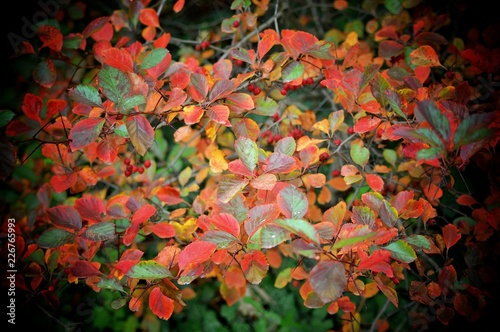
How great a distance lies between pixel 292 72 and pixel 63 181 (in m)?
0.78

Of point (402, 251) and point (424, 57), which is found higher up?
point (424, 57)

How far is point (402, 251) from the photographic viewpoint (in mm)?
750

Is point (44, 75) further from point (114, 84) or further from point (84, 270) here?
point (84, 270)

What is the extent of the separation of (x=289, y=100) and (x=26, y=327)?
1.61m

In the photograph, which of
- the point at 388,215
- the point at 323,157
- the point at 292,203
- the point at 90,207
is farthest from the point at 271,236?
the point at 90,207

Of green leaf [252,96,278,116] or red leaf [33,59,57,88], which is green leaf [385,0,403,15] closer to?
green leaf [252,96,278,116]

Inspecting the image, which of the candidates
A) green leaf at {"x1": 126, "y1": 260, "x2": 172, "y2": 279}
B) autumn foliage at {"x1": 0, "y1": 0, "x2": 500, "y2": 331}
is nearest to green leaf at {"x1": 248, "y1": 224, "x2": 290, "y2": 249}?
autumn foliage at {"x1": 0, "y1": 0, "x2": 500, "y2": 331}

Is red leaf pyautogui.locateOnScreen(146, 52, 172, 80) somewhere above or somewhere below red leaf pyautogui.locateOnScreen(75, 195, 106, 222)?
above

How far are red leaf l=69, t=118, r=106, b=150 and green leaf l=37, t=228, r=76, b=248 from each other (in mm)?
261

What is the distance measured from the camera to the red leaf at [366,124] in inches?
37.2

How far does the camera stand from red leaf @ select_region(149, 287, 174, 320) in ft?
2.68

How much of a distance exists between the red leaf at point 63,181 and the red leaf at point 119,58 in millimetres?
406

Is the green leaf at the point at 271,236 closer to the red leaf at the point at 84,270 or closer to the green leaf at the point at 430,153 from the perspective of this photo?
the green leaf at the point at 430,153

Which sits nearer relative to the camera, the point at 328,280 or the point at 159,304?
the point at 328,280
